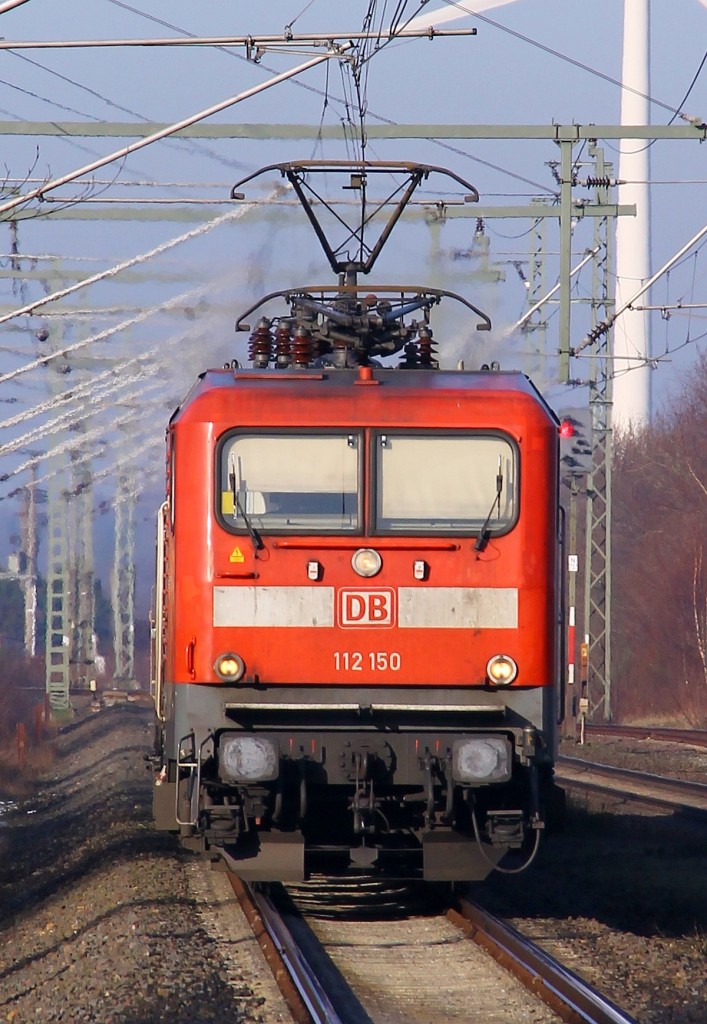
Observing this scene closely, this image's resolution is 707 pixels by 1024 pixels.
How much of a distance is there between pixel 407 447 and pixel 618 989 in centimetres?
312

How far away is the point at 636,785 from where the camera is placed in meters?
19.0

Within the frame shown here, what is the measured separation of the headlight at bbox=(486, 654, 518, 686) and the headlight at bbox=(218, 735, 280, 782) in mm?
1248

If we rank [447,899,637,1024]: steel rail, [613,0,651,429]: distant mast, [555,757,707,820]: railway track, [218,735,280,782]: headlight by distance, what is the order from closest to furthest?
[447,899,637,1024]: steel rail < [218,735,280,782]: headlight < [555,757,707,820]: railway track < [613,0,651,429]: distant mast

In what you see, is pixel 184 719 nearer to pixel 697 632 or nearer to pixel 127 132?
pixel 127 132

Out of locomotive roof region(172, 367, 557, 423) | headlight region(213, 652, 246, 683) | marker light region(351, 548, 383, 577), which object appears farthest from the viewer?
locomotive roof region(172, 367, 557, 423)

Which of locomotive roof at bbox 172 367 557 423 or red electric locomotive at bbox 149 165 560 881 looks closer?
red electric locomotive at bbox 149 165 560 881

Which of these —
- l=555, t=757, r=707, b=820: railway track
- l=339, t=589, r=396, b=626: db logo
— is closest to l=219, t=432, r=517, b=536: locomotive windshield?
l=339, t=589, r=396, b=626: db logo

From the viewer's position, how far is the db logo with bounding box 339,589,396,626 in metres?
8.92

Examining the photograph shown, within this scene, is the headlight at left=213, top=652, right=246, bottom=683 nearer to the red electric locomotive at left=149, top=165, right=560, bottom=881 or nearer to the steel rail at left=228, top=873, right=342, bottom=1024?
the red electric locomotive at left=149, top=165, right=560, bottom=881

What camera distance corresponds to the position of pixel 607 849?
1311 cm

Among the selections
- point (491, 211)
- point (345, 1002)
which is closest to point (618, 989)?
point (345, 1002)

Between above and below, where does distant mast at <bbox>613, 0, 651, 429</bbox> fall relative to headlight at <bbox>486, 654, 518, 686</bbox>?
above

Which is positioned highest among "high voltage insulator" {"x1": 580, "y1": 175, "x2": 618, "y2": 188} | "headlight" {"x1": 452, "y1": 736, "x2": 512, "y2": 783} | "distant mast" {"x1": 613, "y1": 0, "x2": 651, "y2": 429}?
"distant mast" {"x1": 613, "y1": 0, "x2": 651, "y2": 429}

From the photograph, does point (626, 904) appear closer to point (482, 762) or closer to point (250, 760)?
point (482, 762)
